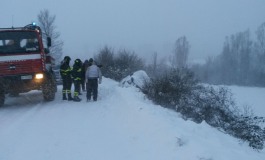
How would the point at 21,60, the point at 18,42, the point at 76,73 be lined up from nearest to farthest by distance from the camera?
the point at 21,60 < the point at 18,42 < the point at 76,73

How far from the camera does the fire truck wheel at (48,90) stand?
48.3 feet

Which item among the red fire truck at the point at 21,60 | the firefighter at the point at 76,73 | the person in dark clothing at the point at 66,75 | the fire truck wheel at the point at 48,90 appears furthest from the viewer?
the firefighter at the point at 76,73

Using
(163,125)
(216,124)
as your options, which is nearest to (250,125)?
(216,124)

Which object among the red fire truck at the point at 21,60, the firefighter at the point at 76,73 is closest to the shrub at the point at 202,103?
the firefighter at the point at 76,73

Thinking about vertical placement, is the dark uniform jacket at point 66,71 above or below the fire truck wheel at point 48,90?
above

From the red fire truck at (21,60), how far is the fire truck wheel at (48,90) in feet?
1.11

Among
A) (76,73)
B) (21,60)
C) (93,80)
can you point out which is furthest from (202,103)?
(21,60)

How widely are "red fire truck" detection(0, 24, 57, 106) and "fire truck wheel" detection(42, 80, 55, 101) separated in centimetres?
34

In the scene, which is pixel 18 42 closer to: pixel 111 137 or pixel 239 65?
pixel 111 137

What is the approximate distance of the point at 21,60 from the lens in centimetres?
1381

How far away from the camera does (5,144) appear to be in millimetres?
8242

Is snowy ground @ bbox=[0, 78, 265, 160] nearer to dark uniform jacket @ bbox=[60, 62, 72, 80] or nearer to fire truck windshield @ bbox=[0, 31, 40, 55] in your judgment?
fire truck windshield @ bbox=[0, 31, 40, 55]

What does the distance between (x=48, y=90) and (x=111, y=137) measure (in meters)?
6.79

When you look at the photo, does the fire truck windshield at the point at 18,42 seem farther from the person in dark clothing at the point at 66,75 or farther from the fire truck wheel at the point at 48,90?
the person in dark clothing at the point at 66,75
